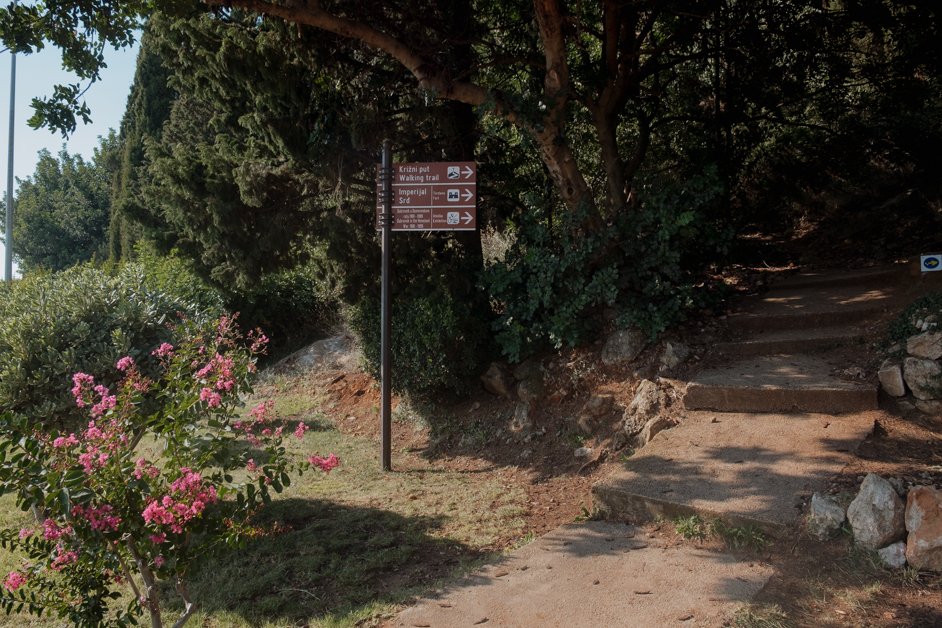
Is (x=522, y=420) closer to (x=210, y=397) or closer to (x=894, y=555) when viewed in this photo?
(x=894, y=555)

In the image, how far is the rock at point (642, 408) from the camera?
6.06 m

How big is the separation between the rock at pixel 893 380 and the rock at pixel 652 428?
1.58m

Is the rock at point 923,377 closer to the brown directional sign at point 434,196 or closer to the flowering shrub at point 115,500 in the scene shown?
the brown directional sign at point 434,196

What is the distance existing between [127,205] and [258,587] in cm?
621

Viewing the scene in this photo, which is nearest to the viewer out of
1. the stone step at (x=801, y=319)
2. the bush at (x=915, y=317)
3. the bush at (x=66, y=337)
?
the bush at (x=66, y=337)

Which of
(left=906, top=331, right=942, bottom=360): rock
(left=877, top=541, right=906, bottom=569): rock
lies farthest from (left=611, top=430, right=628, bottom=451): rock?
(left=877, top=541, right=906, bottom=569): rock

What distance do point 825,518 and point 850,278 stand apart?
5.14 metres

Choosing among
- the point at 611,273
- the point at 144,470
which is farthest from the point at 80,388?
the point at 611,273

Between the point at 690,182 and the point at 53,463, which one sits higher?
the point at 690,182

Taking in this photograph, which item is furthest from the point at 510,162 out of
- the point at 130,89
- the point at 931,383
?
the point at 130,89

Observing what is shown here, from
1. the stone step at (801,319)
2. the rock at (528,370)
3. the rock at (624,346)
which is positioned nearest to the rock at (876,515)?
the rock at (624,346)

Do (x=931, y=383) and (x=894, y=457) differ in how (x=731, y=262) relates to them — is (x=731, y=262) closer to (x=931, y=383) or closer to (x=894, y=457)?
(x=931, y=383)

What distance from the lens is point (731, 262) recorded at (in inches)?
361

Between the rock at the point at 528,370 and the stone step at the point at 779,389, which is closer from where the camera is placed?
the stone step at the point at 779,389
